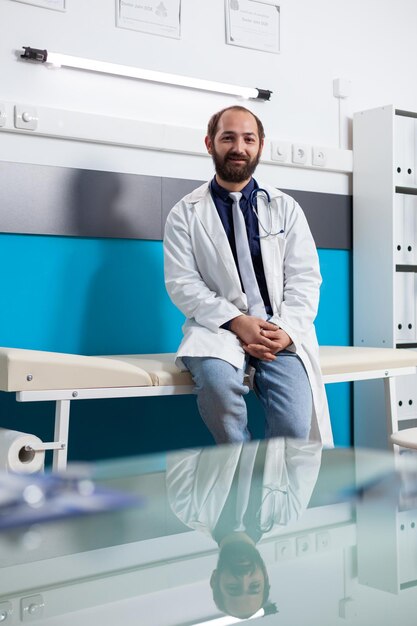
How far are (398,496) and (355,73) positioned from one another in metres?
3.34

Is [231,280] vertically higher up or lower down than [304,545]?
higher up

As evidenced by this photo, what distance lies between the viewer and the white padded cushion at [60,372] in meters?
2.07

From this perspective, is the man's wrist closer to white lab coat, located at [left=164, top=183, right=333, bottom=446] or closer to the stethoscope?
white lab coat, located at [left=164, top=183, right=333, bottom=446]

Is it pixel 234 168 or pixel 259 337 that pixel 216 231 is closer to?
pixel 234 168

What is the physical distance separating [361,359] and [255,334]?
0.52m

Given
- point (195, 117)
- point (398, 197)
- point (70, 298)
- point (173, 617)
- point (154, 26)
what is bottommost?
point (173, 617)

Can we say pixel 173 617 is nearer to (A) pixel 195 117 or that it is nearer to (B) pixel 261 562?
(B) pixel 261 562

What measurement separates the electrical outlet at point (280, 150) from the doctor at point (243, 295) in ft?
1.55

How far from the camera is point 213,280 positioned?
2.66 m

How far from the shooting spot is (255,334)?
2.47m

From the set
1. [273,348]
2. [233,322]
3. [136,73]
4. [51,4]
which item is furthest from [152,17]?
[273,348]

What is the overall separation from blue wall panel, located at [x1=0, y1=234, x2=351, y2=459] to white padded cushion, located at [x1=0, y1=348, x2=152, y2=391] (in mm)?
547

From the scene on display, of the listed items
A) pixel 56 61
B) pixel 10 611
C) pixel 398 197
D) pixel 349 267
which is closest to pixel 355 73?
pixel 398 197

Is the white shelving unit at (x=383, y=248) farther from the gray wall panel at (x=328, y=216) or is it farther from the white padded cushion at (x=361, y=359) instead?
the white padded cushion at (x=361, y=359)
